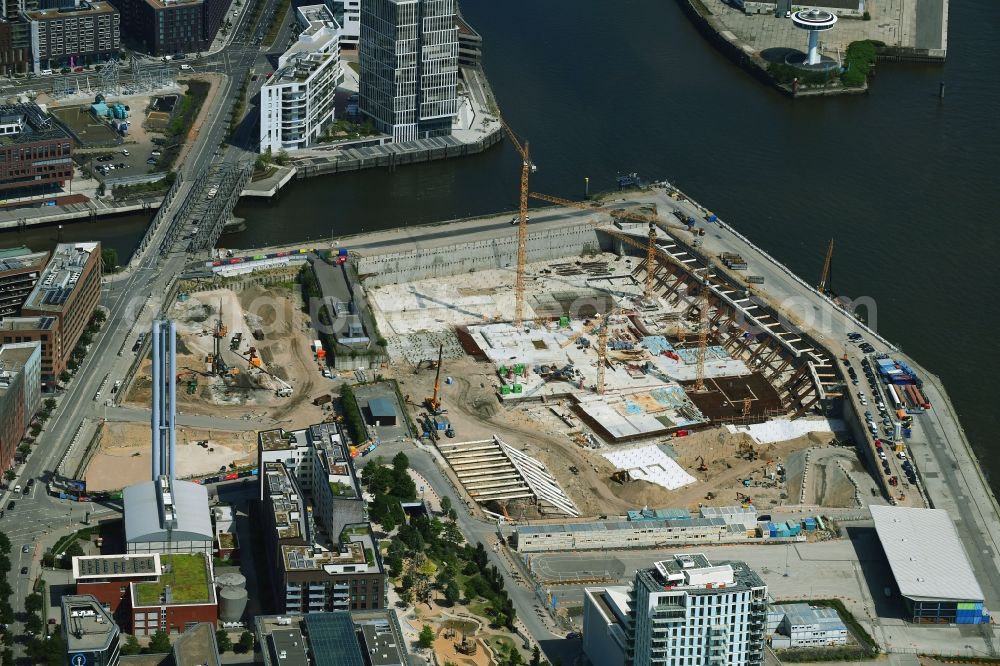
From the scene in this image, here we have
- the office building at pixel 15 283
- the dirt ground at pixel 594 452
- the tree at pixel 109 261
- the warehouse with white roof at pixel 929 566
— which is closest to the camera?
the warehouse with white roof at pixel 929 566

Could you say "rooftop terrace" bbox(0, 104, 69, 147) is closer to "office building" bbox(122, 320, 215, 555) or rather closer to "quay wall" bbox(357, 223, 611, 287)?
"quay wall" bbox(357, 223, 611, 287)

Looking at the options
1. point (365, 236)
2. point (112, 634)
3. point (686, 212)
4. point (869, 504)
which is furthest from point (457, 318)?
point (112, 634)

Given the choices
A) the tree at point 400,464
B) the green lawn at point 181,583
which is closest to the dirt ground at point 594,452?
the tree at point 400,464

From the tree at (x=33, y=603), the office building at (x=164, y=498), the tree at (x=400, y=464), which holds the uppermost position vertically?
the office building at (x=164, y=498)

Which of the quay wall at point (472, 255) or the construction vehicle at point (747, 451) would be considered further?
the quay wall at point (472, 255)

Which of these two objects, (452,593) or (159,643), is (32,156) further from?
(159,643)

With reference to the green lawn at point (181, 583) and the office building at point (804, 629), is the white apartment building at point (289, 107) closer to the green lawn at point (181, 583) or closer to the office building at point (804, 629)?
the green lawn at point (181, 583)
